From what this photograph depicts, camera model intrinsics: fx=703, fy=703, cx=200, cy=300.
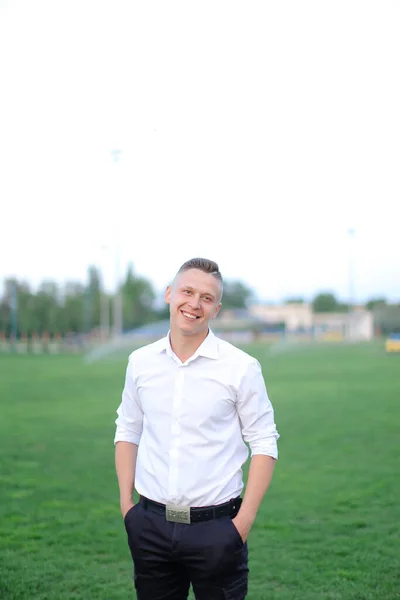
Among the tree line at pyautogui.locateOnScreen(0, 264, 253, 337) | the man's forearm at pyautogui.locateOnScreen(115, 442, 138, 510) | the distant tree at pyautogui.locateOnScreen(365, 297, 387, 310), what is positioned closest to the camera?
the man's forearm at pyautogui.locateOnScreen(115, 442, 138, 510)

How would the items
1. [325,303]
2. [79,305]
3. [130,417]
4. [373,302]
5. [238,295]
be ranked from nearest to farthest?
1. [130,417]
2. [79,305]
3. [238,295]
4. [373,302]
5. [325,303]

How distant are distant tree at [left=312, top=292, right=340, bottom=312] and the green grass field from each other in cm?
11015

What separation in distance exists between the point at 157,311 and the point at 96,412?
77205 mm

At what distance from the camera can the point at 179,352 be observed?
269cm

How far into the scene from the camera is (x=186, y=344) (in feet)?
8.77

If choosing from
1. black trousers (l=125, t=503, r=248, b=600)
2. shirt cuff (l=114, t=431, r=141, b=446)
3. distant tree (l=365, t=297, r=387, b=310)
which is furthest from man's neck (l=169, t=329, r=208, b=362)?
distant tree (l=365, t=297, r=387, b=310)

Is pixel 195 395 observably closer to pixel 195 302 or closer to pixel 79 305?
pixel 195 302

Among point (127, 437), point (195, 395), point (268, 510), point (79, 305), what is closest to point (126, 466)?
point (127, 437)

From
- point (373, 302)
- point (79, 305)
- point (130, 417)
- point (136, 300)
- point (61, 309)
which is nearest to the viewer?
point (130, 417)

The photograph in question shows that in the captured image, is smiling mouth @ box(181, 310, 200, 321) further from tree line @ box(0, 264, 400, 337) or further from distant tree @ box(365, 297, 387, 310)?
distant tree @ box(365, 297, 387, 310)

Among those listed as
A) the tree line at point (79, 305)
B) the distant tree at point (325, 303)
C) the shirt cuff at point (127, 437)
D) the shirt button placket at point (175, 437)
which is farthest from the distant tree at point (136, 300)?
the shirt button placket at point (175, 437)

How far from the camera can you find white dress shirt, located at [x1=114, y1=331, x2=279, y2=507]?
258 centimetres

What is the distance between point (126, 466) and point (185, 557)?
0.48 meters

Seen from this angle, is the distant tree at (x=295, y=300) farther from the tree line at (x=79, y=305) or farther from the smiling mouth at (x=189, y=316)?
the smiling mouth at (x=189, y=316)
